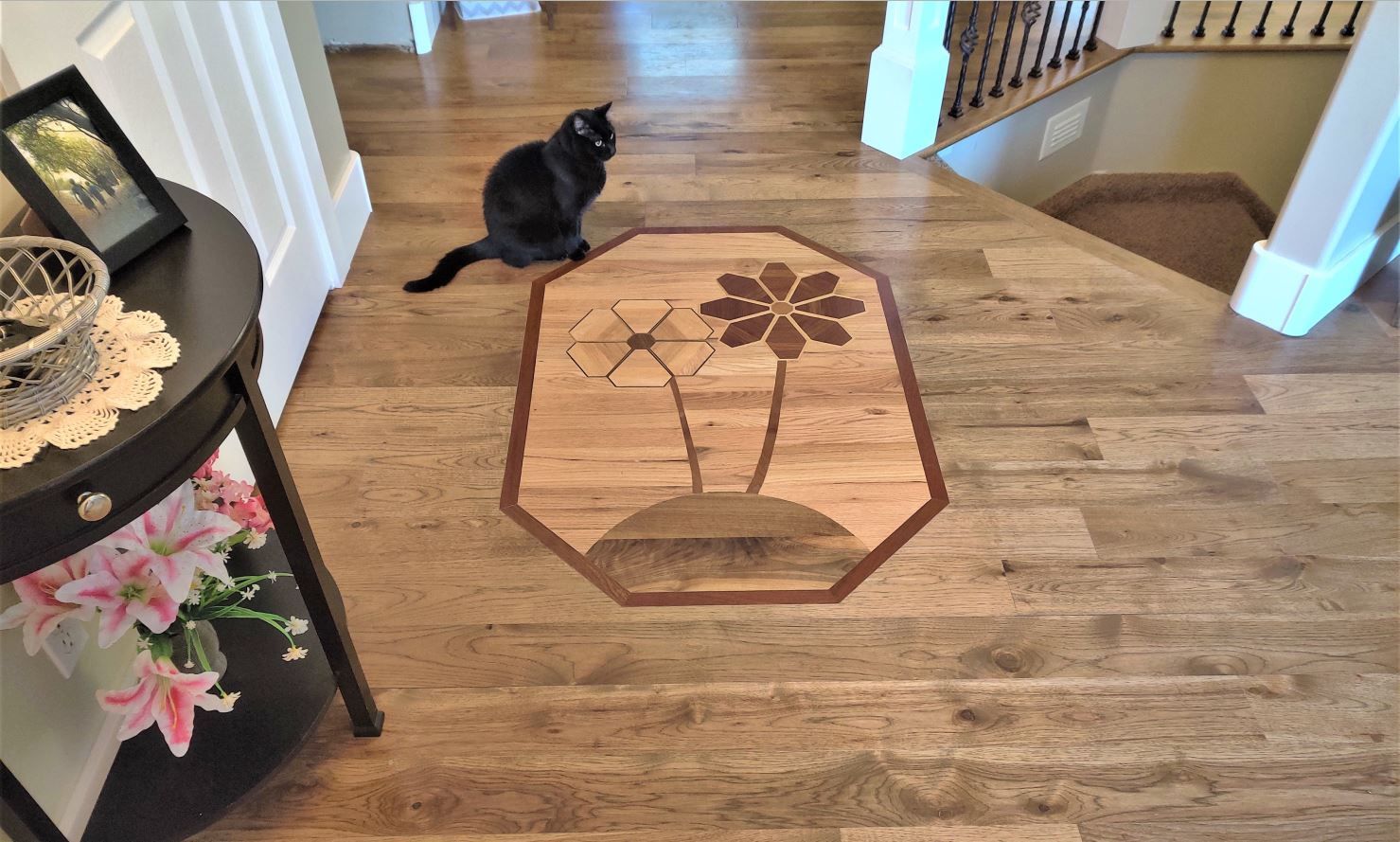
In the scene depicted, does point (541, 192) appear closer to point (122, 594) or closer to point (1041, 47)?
point (122, 594)

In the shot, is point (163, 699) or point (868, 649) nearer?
A: point (163, 699)

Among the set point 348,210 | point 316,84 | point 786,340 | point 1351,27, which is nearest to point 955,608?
point 786,340

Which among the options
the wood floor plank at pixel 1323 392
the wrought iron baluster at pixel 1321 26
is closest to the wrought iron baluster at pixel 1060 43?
the wrought iron baluster at pixel 1321 26

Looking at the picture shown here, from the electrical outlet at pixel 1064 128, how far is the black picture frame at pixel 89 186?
2925 mm

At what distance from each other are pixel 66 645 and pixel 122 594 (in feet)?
0.94

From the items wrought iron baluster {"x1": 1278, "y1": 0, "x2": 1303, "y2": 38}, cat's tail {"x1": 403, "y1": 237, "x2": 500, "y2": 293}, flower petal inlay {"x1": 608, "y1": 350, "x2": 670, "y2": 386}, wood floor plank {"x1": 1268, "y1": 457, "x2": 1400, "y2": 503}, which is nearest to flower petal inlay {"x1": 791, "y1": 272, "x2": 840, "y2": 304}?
flower petal inlay {"x1": 608, "y1": 350, "x2": 670, "y2": 386}

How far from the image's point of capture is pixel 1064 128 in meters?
3.43

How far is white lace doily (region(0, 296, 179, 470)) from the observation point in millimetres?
877

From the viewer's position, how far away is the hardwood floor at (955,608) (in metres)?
1.48

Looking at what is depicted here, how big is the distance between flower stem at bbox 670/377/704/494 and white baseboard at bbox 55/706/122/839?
1.02m

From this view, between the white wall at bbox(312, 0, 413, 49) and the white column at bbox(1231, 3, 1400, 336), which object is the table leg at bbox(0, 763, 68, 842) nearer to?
the white column at bbox(1231, 3, 1400, 336)

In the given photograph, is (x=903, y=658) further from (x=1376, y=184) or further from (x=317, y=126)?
(x=317, y=126)

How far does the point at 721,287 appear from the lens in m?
2.48

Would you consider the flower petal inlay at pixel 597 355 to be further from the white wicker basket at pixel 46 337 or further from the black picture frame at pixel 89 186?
the white wicker basket at pixel 46 337
